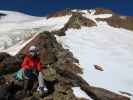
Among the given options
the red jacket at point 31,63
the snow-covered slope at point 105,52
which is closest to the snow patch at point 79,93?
the red jacket at point 31,63

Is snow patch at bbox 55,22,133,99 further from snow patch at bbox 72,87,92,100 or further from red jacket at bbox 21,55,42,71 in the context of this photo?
red jacket at bbox 21,55,42,71

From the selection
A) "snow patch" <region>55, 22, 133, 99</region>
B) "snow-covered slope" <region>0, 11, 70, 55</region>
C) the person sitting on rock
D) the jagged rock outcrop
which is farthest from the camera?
"snow-covered slope" <region>0, 11, 70, 55</region>

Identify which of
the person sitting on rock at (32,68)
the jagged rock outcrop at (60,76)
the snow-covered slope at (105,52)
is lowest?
the snow-covered slope at (105,52)

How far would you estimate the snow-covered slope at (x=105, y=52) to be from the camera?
27672 mm

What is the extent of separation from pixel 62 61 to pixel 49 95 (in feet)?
19.5

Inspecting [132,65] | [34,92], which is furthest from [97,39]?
[34,92]

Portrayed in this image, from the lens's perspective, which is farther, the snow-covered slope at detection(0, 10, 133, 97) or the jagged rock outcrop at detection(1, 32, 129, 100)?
the snow-covered slope at detection(0, 10, 133, 97)

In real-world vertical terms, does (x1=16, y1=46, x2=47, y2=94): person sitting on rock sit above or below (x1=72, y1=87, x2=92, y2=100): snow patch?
above

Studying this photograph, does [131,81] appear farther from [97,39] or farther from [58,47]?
[97,39]

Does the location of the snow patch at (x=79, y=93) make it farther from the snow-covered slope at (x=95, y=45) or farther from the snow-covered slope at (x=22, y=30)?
the snow-covered slope at (x=22, y=30)

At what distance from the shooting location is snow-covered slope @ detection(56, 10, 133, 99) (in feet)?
90.8

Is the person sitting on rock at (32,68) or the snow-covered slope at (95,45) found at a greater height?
the person sitting on rock at (32,68)

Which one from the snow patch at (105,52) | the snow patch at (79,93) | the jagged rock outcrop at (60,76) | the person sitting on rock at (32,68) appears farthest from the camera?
the snow patch at (105,52)

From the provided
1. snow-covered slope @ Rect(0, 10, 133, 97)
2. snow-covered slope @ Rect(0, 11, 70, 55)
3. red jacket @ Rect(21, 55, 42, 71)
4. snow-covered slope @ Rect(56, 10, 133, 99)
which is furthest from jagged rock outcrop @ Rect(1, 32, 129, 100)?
snow-covered slope @ Rect(0, 11, 70, 55)
